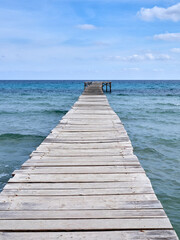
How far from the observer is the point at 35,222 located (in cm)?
248

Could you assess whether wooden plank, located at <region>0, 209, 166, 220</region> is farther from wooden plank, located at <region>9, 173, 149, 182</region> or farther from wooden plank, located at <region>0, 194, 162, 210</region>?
wooden plank, located at <region>9, 173, 149, 182</region>

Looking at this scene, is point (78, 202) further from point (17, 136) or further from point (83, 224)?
point (17, 136)

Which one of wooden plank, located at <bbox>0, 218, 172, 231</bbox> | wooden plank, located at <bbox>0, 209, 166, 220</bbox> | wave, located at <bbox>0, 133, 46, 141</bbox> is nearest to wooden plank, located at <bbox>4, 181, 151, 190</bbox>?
wooden plank, located at <bbox>0, 209, 166, 220</bbox>

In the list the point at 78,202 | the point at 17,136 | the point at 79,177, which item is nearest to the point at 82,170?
the point at 79,177

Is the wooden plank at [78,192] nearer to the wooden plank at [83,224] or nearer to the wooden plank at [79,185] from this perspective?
the wooden plank at [79,185]

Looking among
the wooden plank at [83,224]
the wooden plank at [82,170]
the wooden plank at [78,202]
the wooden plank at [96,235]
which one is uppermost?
the wooden plank at [82,170]

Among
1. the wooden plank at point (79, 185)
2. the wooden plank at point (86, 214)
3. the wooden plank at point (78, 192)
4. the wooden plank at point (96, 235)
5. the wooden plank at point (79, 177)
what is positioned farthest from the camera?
the wooden plank at point (79, 177)

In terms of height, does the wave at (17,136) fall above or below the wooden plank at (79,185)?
below

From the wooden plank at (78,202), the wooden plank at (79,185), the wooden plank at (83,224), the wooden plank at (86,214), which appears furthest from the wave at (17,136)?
the wooden plank at (83,224)

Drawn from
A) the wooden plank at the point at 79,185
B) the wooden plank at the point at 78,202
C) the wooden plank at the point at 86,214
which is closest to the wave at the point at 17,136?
the wooden plank at the point at 79,185

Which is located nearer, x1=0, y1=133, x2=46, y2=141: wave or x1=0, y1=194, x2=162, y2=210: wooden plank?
x1=0, y1=194, x2=162, y2=210: wooden plank

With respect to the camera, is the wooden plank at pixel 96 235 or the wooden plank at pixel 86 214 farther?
the wooden plank at pixel 86 214

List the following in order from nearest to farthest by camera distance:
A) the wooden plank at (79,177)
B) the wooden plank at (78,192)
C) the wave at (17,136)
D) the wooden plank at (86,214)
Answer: the wooden plank at (86,214), the wooden plank at (78,192), the wooden plank at (79,177), the wave at (17,136)

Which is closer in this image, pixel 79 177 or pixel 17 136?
pixel 79 177
